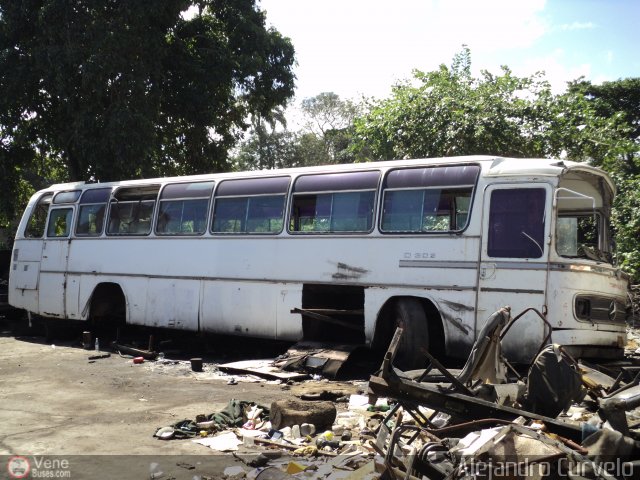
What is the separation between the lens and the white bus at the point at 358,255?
24.9 ft

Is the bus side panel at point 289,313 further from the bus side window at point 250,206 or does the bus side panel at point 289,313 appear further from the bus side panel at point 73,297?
the bus side panel at point 73,297

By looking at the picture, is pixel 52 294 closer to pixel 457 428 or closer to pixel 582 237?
pixel 582 237

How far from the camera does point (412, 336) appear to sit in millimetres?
8281

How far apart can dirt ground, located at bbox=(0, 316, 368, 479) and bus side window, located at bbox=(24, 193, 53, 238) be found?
3218mm

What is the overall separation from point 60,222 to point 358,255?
7.57 m

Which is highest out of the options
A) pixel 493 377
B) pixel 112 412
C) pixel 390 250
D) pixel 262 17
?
pixel 262 17

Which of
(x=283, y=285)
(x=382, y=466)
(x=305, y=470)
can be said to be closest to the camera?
(x=382, y=466)

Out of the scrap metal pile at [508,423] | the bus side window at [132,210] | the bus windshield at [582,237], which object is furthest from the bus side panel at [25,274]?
the bus windshield at [582,237]

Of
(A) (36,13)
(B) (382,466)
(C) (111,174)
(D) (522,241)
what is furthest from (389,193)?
(A) (36,13)

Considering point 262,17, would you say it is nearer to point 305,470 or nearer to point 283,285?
point 283,285

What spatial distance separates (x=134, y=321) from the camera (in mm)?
11695

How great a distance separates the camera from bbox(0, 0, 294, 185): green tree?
16.6 metres

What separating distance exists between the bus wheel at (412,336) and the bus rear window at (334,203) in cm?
135

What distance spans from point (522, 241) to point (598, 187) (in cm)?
181
